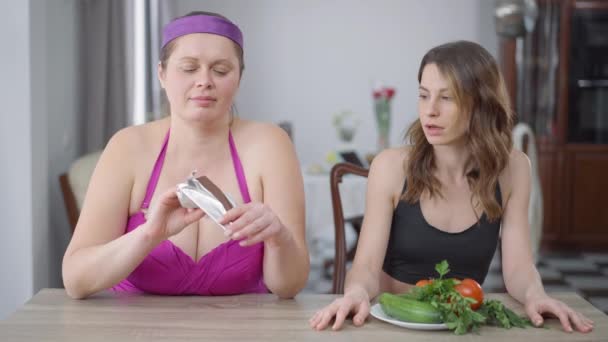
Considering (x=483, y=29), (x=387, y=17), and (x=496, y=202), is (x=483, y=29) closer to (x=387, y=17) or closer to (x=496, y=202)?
(x=387, y=17)

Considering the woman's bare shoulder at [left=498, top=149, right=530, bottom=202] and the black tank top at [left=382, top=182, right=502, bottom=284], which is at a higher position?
Result: the woman's bare shoulder at [left=498, top=149, right=530, bottom=202]

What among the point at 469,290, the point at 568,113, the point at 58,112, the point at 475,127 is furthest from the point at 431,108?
the point at 568,113

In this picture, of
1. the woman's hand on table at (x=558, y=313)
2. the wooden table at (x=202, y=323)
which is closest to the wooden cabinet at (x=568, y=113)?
the wooden table at (x=202, y=323)

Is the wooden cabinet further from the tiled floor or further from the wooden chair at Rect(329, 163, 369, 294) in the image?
the wooden chair at Rect(329, 163, 369, 294)

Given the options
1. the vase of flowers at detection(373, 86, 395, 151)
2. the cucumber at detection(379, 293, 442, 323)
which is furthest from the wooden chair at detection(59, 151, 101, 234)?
the vase of flowers at detection(373, 86, 395, 151)

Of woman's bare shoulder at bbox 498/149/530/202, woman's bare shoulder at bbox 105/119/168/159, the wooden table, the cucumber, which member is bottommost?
the wooden table

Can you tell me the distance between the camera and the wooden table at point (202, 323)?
178 centimetres

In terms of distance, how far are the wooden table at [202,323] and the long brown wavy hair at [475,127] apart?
44 cm

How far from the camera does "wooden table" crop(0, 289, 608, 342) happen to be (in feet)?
5.83

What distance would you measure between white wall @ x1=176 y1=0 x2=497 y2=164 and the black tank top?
5.27 meters

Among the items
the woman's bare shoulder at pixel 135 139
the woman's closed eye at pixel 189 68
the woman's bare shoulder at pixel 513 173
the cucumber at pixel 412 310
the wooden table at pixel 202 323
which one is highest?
the woman's closed eye at pixel 189 68

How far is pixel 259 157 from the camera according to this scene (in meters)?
2.29

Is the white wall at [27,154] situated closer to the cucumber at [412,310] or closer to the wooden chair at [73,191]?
the wooden chair at [73,191]

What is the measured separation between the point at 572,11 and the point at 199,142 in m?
5.47
